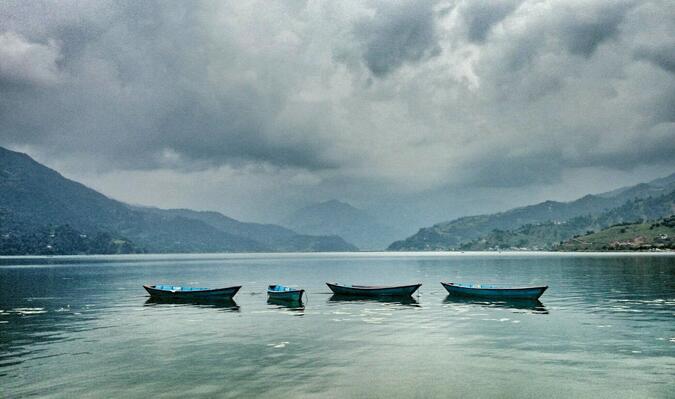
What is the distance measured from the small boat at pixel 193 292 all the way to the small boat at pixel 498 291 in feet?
126

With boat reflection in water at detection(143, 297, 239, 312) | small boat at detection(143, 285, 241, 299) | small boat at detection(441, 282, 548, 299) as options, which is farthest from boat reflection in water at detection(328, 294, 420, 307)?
small boat at detection(143, 285, 241, 299)

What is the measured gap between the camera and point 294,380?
100.0 feet

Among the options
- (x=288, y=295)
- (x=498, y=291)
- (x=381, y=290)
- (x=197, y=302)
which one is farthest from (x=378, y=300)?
(x=197, y=302)

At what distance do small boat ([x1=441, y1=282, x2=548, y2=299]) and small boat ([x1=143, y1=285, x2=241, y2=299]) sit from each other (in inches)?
1517

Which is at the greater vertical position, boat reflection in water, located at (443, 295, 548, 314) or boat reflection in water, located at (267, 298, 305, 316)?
boat reflection in water, located at (267, 298, 305, 316)

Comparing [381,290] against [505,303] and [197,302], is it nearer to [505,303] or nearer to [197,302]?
[505,303]

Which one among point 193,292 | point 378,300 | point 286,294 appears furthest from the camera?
point 378,300

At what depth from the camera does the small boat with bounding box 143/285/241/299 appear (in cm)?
8019

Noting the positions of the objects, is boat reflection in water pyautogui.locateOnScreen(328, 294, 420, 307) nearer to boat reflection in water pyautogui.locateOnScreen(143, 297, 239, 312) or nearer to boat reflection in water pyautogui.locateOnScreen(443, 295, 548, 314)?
boat reflection in water pyautogui.locateOnScreen(443, 295, 548, 314)

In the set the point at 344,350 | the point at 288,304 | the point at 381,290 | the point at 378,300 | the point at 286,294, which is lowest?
the point at 344,350

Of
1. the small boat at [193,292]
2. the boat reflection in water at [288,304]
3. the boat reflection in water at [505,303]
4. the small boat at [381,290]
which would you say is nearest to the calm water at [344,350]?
the boat reflection in water at [505,303]

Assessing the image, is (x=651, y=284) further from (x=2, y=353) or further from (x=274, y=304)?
(x=2, y=353)

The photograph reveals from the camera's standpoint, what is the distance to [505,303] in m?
74.4

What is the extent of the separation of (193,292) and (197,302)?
256 cm
